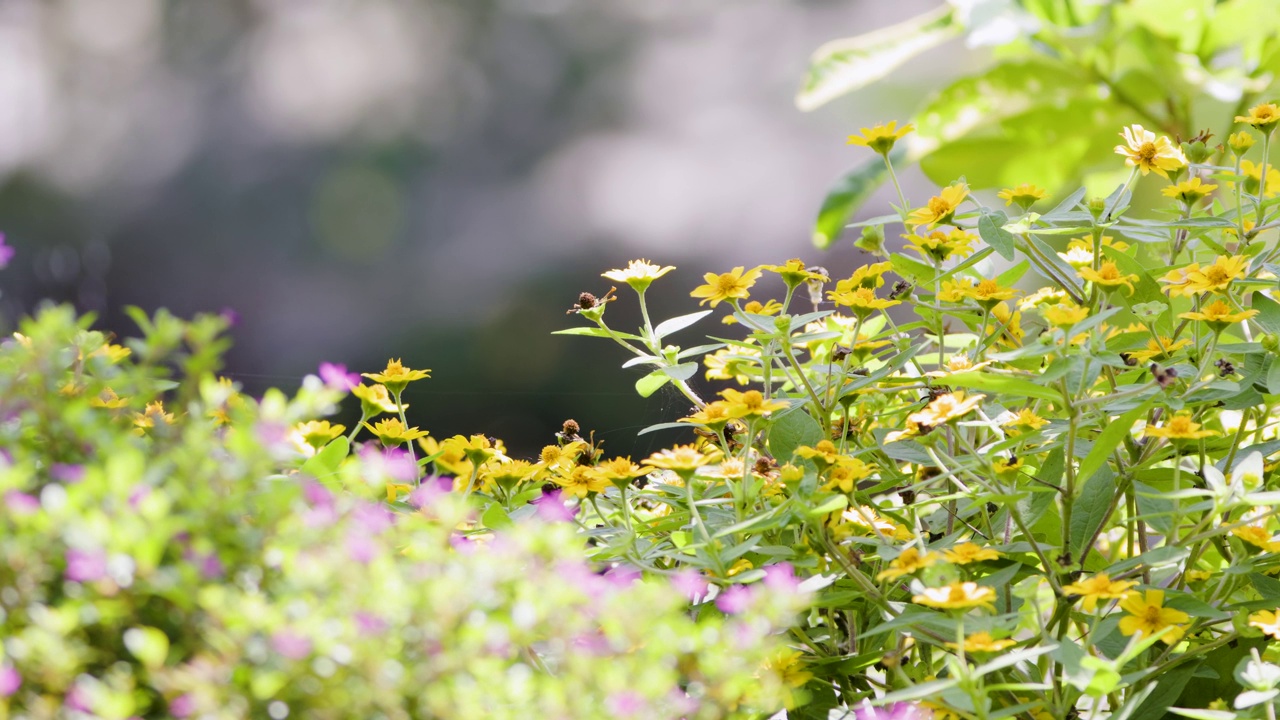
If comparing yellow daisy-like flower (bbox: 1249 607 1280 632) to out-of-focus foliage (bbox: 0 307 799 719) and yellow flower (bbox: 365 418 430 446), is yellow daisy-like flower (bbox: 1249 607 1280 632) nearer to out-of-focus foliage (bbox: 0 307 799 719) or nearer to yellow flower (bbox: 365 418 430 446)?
out-of-focus foliage (bbox: 0 307 799 719)

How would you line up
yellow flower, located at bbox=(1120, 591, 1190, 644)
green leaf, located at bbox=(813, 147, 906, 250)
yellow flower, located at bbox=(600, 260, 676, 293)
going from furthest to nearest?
1. green leaf, located at bbox=(813, 147, 906, 250)
2. yellow flower, located at bbox=(600, 260, 676, 293)
3. yellow flower, located at bbox=(1120, 591, 1190, 644)

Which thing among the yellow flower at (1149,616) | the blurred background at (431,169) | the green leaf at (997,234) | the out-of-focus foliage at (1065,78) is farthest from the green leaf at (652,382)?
the out-of-focus foliage at (1065,78)

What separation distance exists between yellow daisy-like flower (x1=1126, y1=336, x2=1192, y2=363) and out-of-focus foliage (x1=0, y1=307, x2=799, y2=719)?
449 millimetres

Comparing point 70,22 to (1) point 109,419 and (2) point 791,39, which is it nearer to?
(2) point 791,39

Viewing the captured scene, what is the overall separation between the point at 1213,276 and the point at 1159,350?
9cm

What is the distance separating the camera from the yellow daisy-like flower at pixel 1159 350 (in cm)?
80

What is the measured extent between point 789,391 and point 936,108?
50.0 inches

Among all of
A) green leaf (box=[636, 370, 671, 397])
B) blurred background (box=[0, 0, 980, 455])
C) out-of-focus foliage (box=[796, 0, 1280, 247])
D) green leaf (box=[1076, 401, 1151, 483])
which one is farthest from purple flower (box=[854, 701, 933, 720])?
out-of-focus foliage (box=[796, 0, 1280, 247])

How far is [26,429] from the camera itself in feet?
1.62

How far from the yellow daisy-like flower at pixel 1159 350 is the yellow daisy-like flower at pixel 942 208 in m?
0.18

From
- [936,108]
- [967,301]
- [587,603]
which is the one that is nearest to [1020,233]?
[967,301]

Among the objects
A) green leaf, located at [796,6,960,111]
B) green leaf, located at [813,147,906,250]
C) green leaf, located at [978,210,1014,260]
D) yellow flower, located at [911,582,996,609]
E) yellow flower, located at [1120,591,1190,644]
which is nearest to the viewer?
yellow flower, located at [911,582,996,609]

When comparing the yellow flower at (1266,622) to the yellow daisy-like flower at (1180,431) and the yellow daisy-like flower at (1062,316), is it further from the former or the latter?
the yellow daisy-like flower at (1062,316)

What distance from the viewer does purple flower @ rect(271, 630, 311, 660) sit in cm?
41
